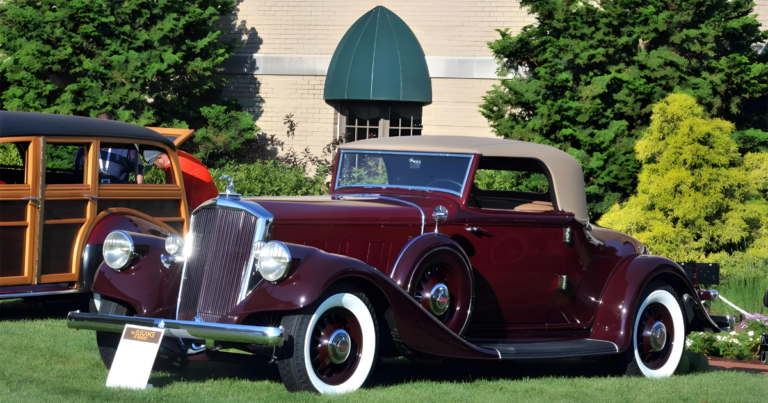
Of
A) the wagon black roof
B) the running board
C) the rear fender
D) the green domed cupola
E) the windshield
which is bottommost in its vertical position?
the running board

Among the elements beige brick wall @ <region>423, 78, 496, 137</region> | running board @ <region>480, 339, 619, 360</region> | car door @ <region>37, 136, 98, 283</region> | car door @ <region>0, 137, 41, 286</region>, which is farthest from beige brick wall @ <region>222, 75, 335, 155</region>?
running board @ <region>480, 339, 619, 360</region>

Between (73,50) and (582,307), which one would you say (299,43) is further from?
(582,307)

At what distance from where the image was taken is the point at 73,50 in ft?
44.2

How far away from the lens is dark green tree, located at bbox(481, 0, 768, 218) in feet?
38.5

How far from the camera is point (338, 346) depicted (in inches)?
175

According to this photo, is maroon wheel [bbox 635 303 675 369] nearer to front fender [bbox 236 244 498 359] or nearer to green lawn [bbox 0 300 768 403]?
green lawn [bbox 0 300 768 403]

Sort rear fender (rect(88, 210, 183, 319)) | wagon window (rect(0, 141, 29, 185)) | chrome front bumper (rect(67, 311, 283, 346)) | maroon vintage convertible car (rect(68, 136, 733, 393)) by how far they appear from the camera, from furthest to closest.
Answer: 1. wagon window (rect(0, 141, 29, 185))
2. rear fender (rect(88, 210, 183, 319))
3. maroon vintage convertible car (rect(68, 136, 733, 393))
4. chrome front bumper (rect(67, 311, 283, 346))

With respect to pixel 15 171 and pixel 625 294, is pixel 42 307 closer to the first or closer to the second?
pixel 15 171

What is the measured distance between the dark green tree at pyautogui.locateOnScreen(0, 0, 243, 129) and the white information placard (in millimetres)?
9182

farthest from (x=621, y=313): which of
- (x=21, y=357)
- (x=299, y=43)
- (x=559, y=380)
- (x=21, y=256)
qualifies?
(x=299, y=43)

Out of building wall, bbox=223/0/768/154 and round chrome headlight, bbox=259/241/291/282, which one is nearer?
round chrome headlight, bbox=259/241/291/282

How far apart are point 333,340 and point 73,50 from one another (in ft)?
35.7

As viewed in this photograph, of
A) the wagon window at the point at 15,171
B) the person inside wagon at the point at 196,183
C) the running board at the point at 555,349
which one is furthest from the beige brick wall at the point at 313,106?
the running board at the point at 555,349

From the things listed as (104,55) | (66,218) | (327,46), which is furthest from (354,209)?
(327,46)
